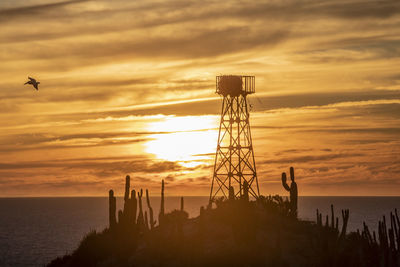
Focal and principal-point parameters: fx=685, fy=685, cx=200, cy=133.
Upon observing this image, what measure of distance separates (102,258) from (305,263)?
16.0 m

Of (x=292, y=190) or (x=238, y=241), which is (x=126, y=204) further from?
(x=292, y=190)

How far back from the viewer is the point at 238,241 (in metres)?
47.7

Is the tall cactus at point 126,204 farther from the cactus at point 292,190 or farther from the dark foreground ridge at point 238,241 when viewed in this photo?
the cactus at point 292,190

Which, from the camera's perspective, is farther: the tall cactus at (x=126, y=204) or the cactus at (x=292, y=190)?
the tall cactus at (x=126, y=204)

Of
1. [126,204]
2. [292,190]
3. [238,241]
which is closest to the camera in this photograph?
[238,241]

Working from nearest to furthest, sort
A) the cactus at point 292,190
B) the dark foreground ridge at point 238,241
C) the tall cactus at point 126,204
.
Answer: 1. the dark foreground ridge at point 238,241
2. the cactus at point 292,190
3. the tall cactus at point 126,204

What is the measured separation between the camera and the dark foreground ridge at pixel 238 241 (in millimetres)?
44906

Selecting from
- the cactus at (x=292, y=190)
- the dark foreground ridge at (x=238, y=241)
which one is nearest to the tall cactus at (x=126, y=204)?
the dark foreground ridge at (x=238, y=241)

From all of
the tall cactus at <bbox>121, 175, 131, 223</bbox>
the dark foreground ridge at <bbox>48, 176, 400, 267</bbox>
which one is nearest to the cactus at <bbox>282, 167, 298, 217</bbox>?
the dark foreground ridge at <bbox>48, 176, 400, 267</bbox>

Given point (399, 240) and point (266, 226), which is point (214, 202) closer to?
point (266, 226)

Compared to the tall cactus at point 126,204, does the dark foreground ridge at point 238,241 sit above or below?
below

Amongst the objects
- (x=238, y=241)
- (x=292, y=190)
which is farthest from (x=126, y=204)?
(x=292, y=190)

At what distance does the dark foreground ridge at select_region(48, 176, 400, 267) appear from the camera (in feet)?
147

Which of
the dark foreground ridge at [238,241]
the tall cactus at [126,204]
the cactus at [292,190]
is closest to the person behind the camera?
the dark foreground ridge at [238,241]
